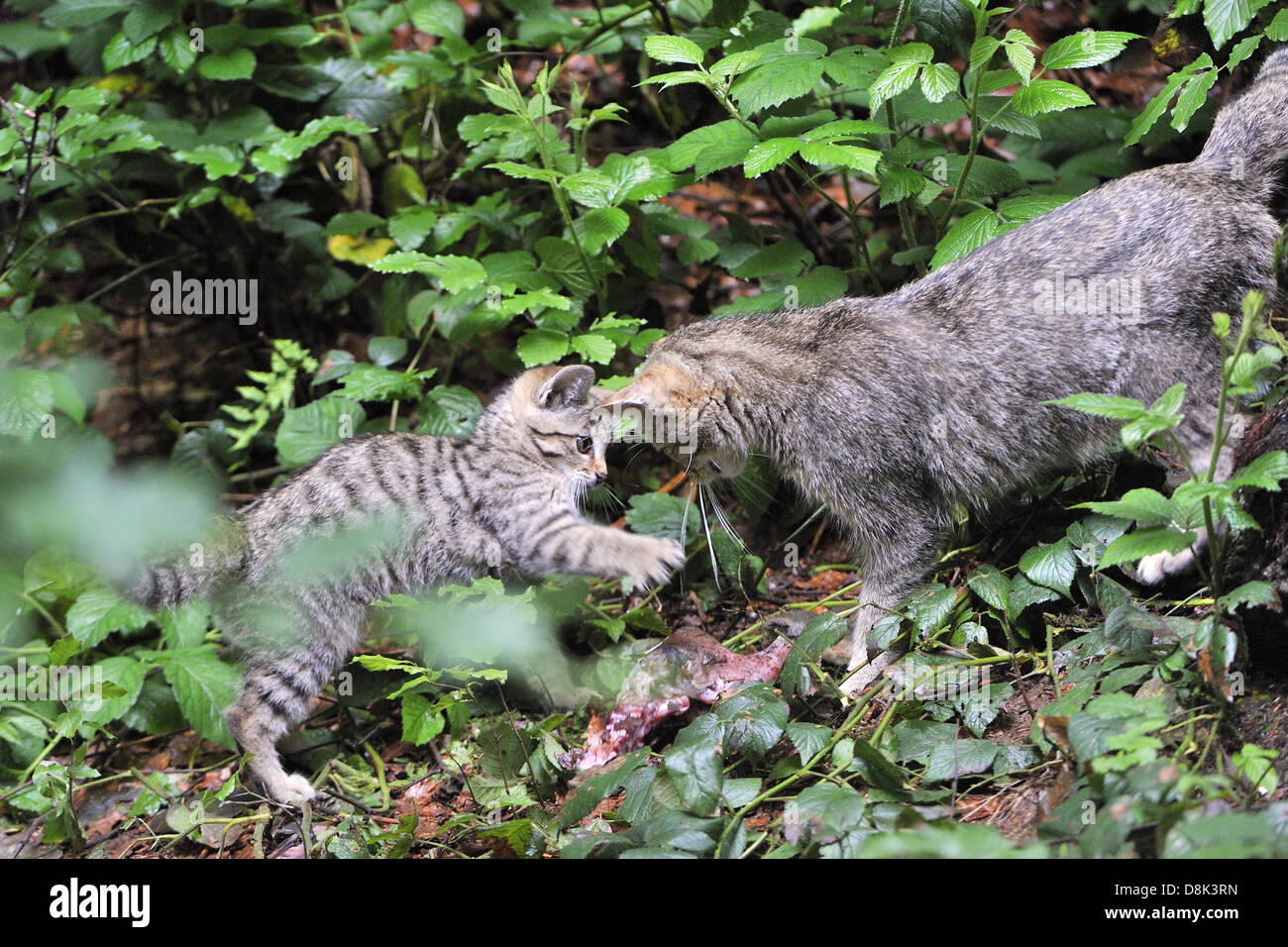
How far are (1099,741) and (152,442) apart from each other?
5671mm

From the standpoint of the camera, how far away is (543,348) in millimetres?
4426

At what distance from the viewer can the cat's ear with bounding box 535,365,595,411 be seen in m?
4.64

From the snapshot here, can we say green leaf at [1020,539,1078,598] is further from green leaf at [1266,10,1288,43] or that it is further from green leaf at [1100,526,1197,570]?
green leaf at [1266,10,1288,43]

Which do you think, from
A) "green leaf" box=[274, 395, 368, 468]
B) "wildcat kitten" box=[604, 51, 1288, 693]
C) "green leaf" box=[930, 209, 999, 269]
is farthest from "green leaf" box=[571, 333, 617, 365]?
"green leaf" box=[930, 209, 999, 269]

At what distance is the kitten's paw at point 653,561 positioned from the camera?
4.14 m

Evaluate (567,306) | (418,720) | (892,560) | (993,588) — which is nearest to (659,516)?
(567,306)

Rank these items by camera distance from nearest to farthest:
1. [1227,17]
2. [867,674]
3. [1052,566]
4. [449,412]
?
[1052,566] → [1227,17] → [867,674] → [449,412]

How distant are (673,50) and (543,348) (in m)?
1.32

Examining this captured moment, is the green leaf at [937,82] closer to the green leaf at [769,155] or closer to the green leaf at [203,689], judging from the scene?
the green leaf at [769,155]

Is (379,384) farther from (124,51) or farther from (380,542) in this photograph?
(124,51)

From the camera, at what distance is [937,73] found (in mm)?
3572

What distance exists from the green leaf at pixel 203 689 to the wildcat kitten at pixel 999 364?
6.97ft

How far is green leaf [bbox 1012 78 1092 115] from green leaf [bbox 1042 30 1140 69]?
0.07m

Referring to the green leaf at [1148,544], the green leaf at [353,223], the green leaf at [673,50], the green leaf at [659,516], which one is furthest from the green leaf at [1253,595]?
the green leaf at [353,223]
